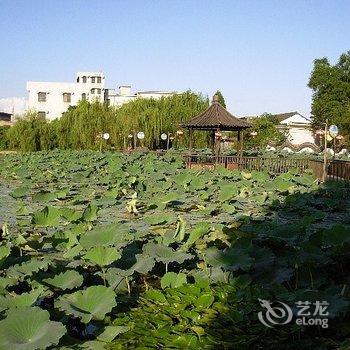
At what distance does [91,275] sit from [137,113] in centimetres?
2603

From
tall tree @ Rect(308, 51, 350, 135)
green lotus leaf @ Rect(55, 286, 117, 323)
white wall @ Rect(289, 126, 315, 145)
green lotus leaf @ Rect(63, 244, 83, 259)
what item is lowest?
green lotus leaf @ Rect(55, 286, 117, 323)

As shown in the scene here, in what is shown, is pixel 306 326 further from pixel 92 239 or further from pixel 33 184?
pixel 33 184

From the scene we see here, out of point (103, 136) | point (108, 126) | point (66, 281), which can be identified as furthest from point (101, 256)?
point (108, 126)

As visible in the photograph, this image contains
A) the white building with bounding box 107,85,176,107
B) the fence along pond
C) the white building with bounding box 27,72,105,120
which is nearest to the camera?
the fence along pond

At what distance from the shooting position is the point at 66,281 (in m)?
2.51

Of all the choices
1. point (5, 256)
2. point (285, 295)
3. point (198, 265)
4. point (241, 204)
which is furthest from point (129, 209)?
point (285, 295)

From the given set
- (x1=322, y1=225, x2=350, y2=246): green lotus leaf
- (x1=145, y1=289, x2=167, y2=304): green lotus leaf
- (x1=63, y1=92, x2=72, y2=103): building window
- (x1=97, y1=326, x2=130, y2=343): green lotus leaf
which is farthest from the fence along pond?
(x1=63, y1=92, x2=72, y2=103): building window

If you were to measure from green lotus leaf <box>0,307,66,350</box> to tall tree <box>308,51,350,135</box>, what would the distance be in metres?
38.3

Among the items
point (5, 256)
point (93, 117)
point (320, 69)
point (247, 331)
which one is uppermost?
point (320, 69)

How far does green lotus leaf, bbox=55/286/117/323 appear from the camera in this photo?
2160 mm

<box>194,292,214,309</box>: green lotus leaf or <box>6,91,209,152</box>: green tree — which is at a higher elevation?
<box>6,91,209,152</box>: green tree

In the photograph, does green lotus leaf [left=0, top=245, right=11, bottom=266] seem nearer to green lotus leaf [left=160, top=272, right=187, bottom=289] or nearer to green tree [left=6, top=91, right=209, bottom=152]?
green lotus leaf [left=160, top=272, right=187, bottom=289]

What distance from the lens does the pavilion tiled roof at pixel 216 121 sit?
1605 cm

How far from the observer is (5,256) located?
8.95 ft
